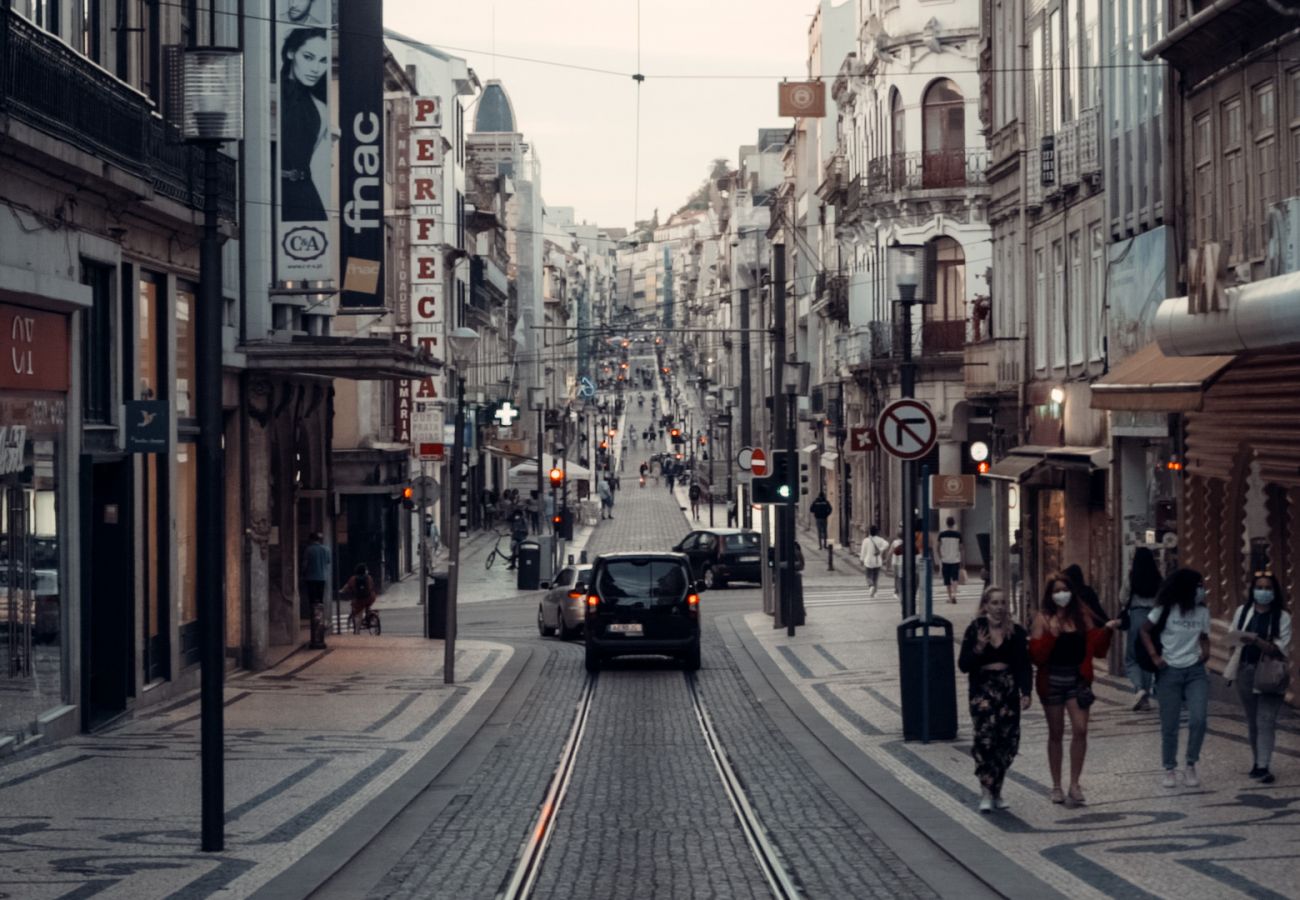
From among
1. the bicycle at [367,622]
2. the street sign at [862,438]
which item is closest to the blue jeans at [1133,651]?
the bicycle at [367,622]

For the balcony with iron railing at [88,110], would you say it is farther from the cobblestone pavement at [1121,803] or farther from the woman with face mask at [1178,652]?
the woman with face mask at [1178,652]

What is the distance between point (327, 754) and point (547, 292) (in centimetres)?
14180

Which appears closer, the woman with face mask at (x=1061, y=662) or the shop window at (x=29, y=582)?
the woman with face mask at (x=1061, y=662)

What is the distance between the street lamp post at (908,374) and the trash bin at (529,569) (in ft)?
101

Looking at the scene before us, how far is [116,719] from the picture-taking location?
21.4m

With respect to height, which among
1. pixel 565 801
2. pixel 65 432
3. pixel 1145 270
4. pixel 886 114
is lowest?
pixel 565 801

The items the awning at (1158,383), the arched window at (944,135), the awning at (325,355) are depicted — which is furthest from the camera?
the arched window at (944,135)

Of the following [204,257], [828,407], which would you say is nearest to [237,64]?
[204,257]

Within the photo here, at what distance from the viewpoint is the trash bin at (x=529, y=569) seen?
5350 cm

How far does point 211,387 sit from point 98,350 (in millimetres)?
8885

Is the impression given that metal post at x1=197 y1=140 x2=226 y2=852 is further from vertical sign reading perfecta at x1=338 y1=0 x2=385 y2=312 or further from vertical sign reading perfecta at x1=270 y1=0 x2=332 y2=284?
vertical sign reading perfecta at x1=338 y1=0 x2=385 y2=312

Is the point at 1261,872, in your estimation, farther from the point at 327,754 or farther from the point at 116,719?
the point at 116,719

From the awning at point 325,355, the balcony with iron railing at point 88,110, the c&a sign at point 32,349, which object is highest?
the balcony with iron railing at point 88,110

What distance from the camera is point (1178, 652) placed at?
15.9m
